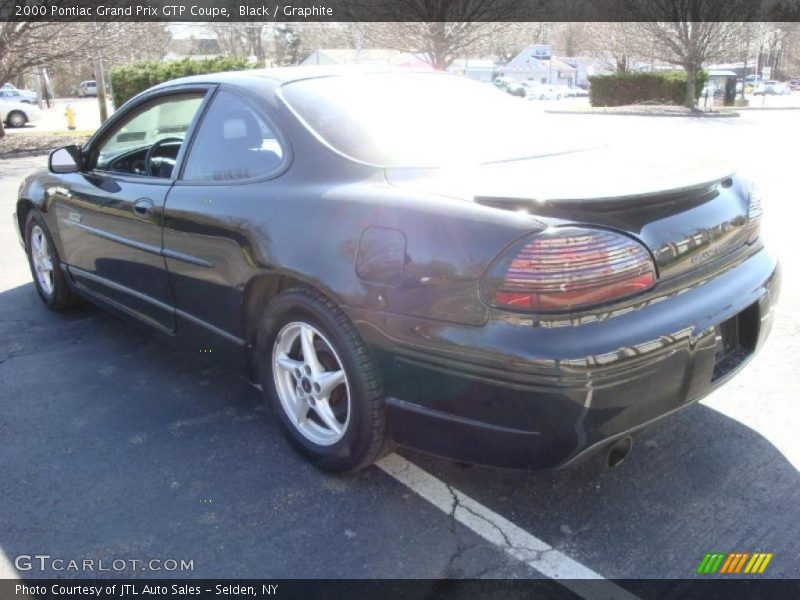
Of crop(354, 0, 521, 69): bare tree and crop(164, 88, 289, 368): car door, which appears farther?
crop(354, 0, 521, 69): bare tree

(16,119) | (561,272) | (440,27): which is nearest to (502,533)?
(561,272)

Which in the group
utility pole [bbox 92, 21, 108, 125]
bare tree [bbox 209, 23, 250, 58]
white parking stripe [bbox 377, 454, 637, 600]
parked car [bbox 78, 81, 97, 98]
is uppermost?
bare tree [bbox 209, 23, 250, 58]

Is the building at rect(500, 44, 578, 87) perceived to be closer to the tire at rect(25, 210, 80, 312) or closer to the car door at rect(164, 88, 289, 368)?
the tire at rect(25, 210, 80, 312)

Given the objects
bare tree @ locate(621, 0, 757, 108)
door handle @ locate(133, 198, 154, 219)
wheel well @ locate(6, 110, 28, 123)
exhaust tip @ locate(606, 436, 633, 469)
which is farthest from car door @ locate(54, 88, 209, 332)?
bare tree @ locate(621, 0, 757, 108)

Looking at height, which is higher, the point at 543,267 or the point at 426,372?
the point at 543,267

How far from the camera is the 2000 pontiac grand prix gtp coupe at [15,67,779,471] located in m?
2.23

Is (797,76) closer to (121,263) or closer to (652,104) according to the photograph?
(652,104)

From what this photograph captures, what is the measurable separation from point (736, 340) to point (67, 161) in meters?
3.83

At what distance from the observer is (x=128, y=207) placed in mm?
3727

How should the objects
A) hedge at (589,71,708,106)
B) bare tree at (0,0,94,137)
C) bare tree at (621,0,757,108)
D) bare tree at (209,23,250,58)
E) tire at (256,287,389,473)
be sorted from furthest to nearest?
bare tree at (209,23,250,58) < hedge at (589,71,708,106) < bare tree at (621,0,757,108) < bare tree at (0,0,94,137) < tire at (256,287,389,473)

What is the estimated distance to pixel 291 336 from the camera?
2.98 metres

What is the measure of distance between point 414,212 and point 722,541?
1.58 m

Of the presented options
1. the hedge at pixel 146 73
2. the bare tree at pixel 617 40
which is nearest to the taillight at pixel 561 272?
the hedge at pixel 146 73

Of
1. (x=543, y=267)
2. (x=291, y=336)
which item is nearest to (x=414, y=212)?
(x=543, y=267)
